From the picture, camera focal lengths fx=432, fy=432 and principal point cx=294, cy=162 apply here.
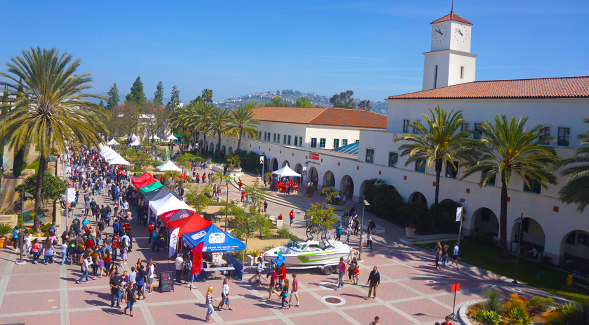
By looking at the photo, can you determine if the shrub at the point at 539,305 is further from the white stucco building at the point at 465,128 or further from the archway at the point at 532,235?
the archway at the point at 532,235

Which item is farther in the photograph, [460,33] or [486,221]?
[460,33]

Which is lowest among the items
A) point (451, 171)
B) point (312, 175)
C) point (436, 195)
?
point (312, 175)

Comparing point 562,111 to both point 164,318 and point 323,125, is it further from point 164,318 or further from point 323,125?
point 323,125

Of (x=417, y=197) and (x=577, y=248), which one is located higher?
(x=417, y=197)

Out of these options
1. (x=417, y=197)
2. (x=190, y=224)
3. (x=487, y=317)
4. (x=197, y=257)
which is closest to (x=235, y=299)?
(x=197, y=257)

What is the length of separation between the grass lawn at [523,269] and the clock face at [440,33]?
76.7 ft

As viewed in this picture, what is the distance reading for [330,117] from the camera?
57.2 meters

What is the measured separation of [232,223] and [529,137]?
738 inches

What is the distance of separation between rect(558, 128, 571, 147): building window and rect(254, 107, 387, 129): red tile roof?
31.4 metres

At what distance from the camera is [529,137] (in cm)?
2503

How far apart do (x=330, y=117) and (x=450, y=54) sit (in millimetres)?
18354

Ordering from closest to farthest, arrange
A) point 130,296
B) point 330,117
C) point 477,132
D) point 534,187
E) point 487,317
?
point 130,296 → point 487,317 → point 534,187 → point 477,132 → point 330,117

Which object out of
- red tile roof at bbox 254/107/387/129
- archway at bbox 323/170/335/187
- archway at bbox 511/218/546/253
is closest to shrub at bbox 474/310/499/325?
archway at bbox 511/218/546/253

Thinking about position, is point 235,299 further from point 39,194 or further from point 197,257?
point 39,194
